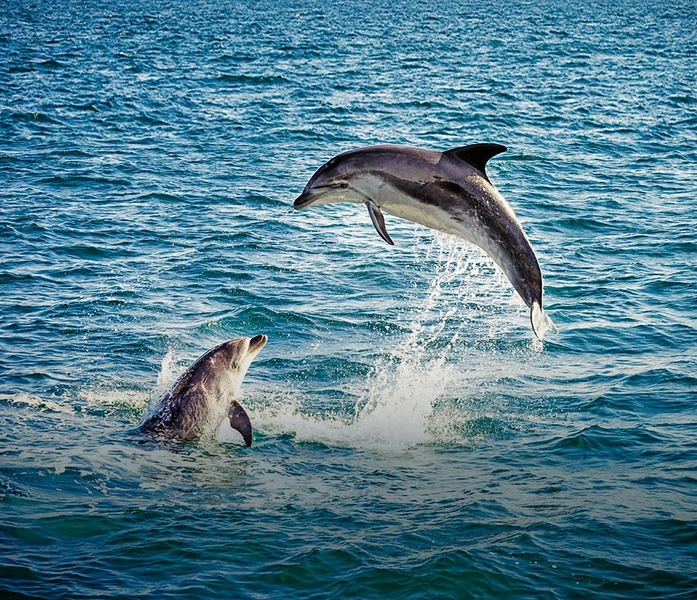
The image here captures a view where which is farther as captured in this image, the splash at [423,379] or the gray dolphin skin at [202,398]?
the splash at [423,379]

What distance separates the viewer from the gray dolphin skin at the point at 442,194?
12.1 m

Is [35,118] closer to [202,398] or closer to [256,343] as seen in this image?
[256,343]

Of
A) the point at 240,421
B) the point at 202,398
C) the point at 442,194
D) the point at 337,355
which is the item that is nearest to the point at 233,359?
the point at 202,398

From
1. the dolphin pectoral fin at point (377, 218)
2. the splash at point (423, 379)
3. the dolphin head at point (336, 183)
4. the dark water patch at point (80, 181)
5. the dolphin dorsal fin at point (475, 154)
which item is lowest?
the splash at point (423, 379)

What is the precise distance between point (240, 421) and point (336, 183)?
3.63 meters

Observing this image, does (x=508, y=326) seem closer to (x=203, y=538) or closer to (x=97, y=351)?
(x=97, y=351)

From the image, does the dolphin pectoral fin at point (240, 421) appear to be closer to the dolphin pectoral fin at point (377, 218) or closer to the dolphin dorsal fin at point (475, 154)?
the dolphin pectoral fin at point (377, 218)

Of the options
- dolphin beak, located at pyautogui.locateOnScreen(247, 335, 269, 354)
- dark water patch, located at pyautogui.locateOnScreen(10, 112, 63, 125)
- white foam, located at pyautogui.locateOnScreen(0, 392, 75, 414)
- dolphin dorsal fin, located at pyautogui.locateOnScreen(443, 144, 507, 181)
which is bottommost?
white foam, located at pyautogui.locateOnScreen(0, 392, 75, 414)

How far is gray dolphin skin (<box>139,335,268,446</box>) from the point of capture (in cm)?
1425

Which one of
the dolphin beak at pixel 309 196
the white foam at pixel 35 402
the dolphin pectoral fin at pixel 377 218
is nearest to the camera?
the dolphin pectoral fin at pixel 377 218

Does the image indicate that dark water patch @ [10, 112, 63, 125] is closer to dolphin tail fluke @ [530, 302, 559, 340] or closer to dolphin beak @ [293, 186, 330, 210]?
dolphin beak @ [293, 186, 330, 210]

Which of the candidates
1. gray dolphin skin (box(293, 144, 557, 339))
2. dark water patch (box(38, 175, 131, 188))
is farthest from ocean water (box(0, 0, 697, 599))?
gray dolphin skin (box(293, 144, 557, 339))

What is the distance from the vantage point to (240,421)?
13.8 metres

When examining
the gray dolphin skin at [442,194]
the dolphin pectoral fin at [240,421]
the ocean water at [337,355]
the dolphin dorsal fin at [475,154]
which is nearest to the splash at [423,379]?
the ocean water at [337,355]
